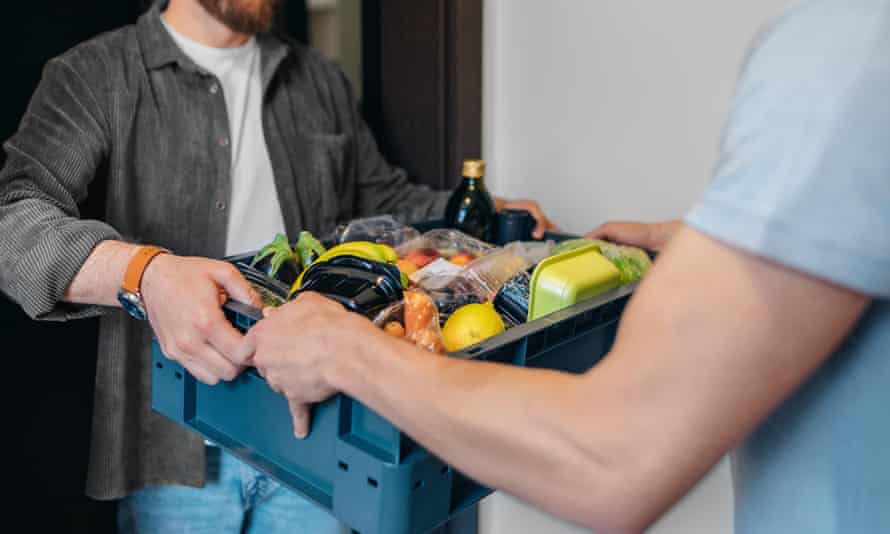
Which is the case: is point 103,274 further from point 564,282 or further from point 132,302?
point 564,282

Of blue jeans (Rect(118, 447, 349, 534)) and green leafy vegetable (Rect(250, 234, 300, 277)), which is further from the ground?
green leafy vegetable (Rect(250, 234, 300, 277))

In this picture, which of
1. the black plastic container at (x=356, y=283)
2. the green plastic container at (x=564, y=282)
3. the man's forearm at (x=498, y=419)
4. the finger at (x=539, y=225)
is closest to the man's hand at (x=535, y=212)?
the finger at (x=539, y=225)

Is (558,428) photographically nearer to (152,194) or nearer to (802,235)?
(802,235)

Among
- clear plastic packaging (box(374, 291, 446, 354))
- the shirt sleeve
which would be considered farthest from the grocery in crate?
the shirt sleeve

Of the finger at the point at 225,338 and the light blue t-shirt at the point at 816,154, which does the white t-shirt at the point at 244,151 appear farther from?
the light blue t-shirt at the point at 816,154

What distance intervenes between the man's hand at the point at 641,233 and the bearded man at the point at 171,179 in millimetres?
182

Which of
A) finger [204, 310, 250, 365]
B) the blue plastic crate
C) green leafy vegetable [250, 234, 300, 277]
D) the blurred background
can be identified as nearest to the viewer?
the blue plastic crate

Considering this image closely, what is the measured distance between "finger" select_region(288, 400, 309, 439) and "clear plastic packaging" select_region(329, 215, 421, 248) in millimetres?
464

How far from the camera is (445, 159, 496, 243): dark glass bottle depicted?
4.18 ft

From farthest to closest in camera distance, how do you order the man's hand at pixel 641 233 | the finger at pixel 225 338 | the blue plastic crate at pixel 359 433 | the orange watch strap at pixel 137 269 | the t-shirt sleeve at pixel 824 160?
the man's hand at pixel 641 233, the orange watch strap at pixel 137 269, the finger at pixel 225 338, the blue plastic crate at pixel 359 433, the t-shirt sleeve at pixel 824 160

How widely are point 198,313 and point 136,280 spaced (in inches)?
5.3

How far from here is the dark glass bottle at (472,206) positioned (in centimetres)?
128

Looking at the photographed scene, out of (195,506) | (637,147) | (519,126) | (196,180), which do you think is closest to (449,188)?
(519,126)

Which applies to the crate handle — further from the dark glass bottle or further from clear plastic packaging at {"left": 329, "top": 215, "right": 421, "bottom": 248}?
the dark glass bottle
